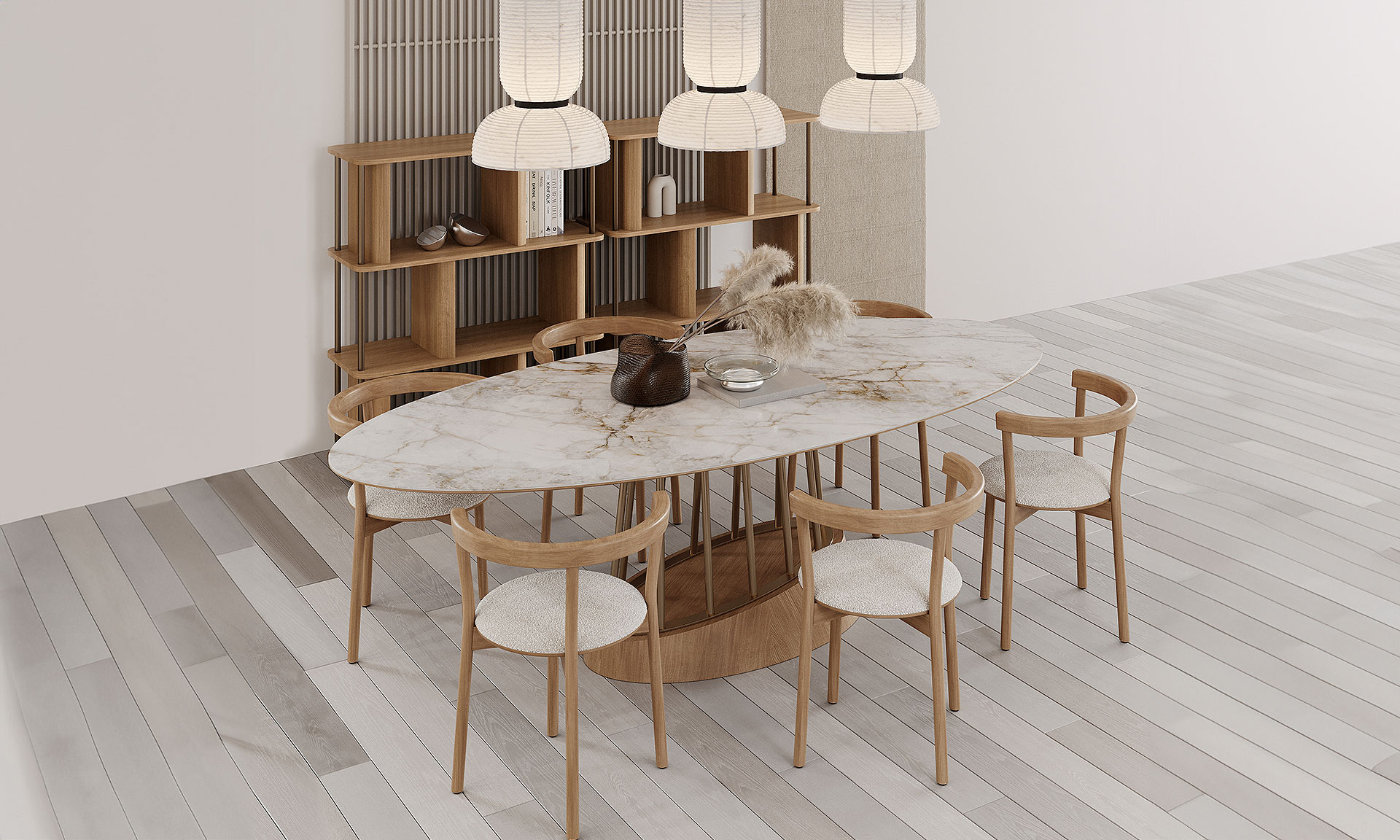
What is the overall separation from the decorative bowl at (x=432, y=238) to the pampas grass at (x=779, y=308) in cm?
184

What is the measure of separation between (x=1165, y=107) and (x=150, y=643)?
6.65m

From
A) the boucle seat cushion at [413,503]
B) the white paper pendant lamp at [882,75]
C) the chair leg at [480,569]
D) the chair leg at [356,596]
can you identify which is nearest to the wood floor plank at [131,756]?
the chair leg at [356,596]

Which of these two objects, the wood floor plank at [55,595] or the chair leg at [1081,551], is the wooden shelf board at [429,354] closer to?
the wood floor plank at [55,595]

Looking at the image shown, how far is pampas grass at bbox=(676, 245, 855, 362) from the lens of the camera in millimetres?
3990

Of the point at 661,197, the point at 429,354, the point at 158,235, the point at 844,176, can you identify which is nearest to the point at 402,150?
the point at 429,354

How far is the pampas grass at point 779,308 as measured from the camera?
3.99 meters

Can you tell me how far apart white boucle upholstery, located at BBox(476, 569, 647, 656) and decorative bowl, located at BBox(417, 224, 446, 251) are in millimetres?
2321

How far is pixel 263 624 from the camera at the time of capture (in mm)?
4477

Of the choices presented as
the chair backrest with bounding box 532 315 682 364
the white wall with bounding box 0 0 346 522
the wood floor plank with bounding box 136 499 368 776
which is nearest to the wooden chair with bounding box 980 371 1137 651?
the chair backrest with bounding box 532 315 682 364

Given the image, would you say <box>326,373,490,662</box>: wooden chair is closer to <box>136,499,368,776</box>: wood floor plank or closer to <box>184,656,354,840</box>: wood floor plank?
<box>136,499,368,776</box>: wood floor plank

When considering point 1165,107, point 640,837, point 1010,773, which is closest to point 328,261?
point 640,837

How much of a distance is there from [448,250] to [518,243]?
302 millimetres

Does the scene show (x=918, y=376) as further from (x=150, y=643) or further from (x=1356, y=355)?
(x=1356, y=355)

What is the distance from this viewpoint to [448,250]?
18.4 feet
